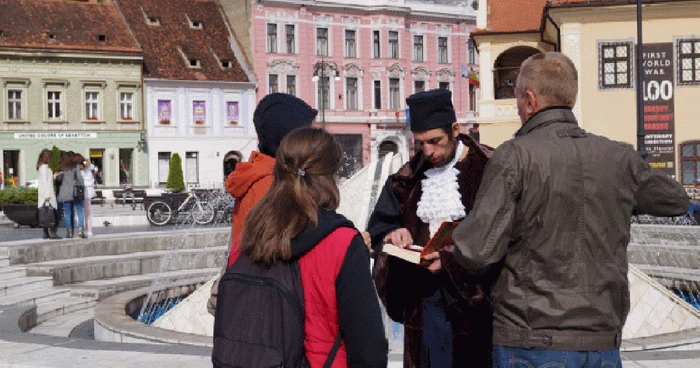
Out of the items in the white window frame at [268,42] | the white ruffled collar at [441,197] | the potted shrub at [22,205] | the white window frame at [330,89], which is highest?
the white window frame at [268,42]

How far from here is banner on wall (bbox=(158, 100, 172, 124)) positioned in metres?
49.3

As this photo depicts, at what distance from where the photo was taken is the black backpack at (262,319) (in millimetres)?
2855

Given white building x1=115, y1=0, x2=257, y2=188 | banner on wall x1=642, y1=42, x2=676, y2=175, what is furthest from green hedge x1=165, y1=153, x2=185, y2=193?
banner on wall x1=642, y1=42, x2=676, y2=175

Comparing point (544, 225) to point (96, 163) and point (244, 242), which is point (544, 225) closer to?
point (244, 242)

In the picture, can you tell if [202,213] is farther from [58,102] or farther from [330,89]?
[330,89]

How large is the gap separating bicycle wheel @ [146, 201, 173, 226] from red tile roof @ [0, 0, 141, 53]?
24111mm

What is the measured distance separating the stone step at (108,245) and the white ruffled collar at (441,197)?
10.9 metres

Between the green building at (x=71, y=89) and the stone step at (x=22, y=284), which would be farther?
the green building at (x=71, y=89)

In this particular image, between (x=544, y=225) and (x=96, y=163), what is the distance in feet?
154

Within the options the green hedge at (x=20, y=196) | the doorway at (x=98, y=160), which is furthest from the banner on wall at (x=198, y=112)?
the green hedge at (x=20, y=196)

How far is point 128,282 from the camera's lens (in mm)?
13969

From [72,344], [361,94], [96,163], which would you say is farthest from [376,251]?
[361,94]

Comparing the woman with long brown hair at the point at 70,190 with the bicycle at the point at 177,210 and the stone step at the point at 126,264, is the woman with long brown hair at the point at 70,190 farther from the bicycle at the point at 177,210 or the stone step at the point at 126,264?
the bicycle at the point at 177,210

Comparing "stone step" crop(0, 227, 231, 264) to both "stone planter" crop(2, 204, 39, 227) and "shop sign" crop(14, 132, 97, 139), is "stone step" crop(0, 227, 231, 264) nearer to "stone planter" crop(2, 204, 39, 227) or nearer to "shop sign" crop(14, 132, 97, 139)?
"stone planter" crop(2, 204, 39, 227)
